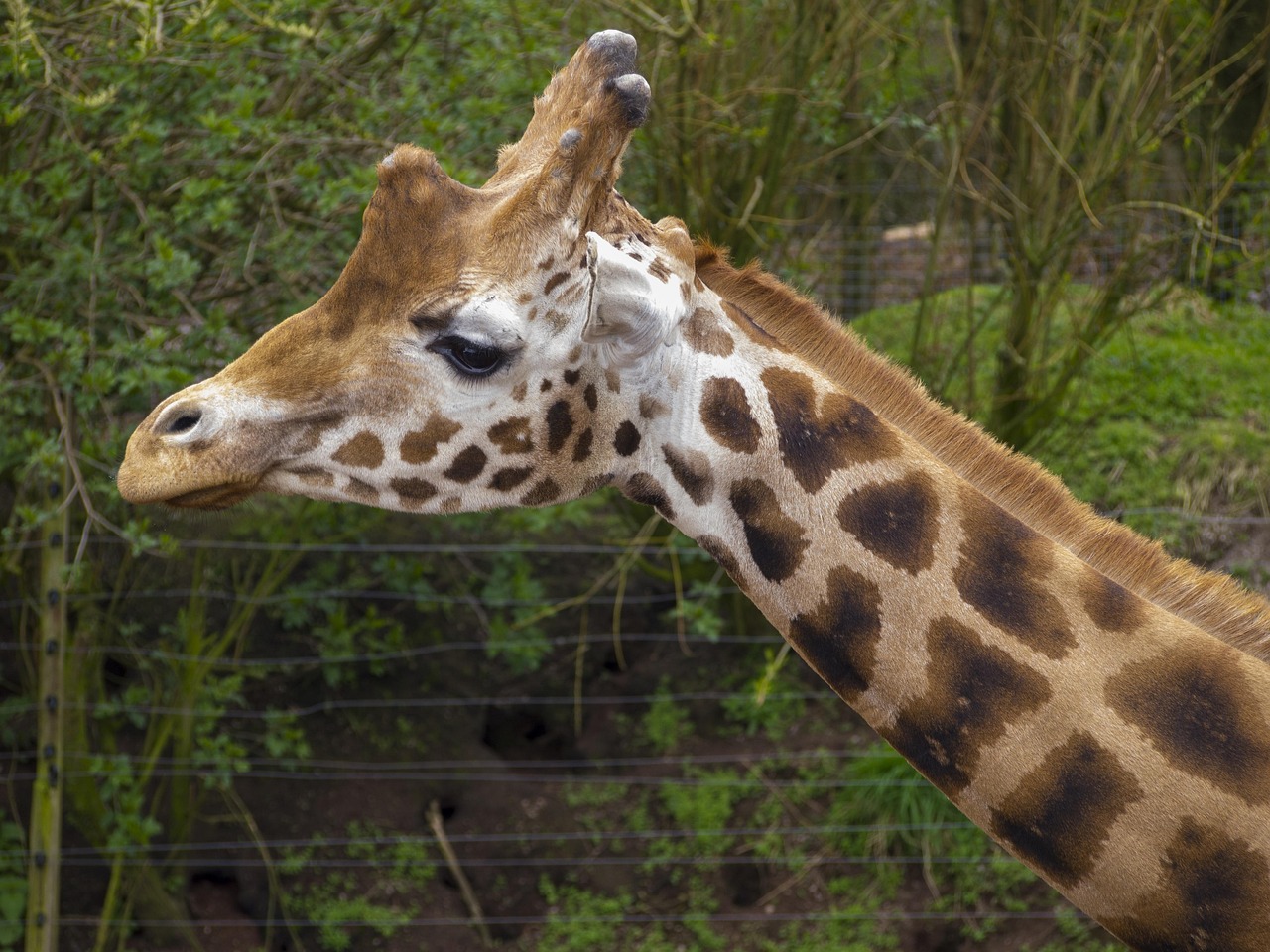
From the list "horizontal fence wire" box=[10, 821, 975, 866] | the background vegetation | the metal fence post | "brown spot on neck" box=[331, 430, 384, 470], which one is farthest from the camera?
"horizontal fence wire" box=[10, 821, 975, 866]

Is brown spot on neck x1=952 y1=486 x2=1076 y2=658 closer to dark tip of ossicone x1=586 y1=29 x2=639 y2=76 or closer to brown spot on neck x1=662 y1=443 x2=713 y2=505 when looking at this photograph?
brown spot on neck x1=662 y1=443 x2=713 y2=505

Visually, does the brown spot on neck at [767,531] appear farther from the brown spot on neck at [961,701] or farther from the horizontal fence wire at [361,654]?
the horizontal fence wire at [361,654]

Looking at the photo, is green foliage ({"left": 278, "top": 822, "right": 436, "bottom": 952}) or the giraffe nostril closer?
the giraffe nostril

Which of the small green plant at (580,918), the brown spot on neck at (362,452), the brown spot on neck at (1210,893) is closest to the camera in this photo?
the brown spot on neck at (1210,893)

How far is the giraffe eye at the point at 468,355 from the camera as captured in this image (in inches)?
77.6

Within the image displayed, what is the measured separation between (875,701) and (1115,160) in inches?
140

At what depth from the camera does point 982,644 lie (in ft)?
6.31

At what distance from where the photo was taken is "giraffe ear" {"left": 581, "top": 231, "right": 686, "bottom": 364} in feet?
6.41

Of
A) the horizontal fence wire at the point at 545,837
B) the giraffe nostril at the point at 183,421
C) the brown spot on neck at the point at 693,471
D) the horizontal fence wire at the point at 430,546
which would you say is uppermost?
the giraffe nostril at the point at 183,421

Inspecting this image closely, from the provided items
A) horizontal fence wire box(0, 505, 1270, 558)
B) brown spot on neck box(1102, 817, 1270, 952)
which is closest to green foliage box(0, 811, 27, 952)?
horizontal fence wire box(0, 505, 1270, 558)

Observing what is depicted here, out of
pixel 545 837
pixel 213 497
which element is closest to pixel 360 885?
pixel 545 837

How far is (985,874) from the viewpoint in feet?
16.4

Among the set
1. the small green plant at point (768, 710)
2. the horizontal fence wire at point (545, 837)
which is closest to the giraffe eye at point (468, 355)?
the horizontal fence wire at point (545, 837)

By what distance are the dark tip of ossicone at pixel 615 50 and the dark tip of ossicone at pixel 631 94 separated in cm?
3
